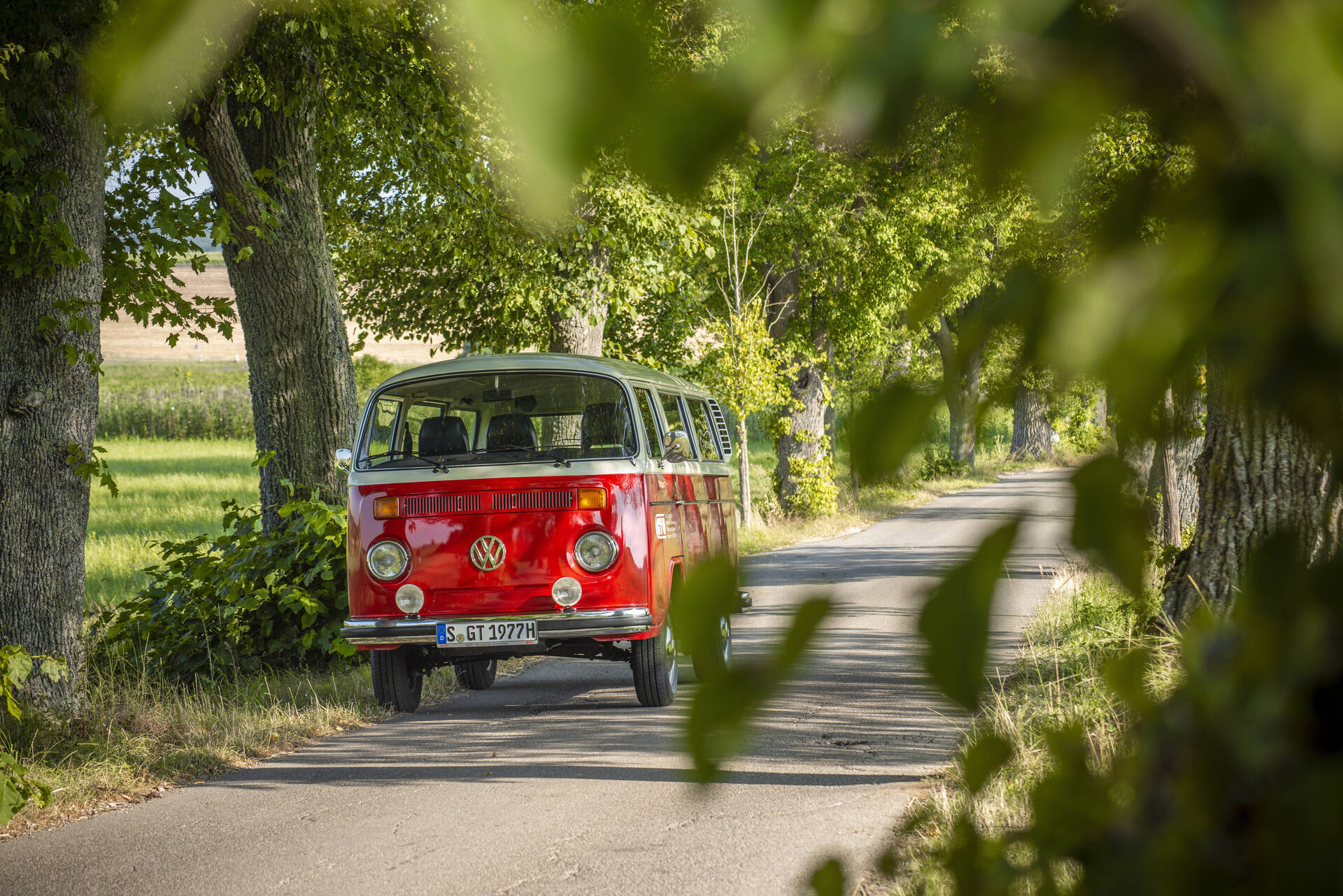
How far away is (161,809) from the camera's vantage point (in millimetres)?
5418

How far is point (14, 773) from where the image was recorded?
509cm

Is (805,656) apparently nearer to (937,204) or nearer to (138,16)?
(138,16)

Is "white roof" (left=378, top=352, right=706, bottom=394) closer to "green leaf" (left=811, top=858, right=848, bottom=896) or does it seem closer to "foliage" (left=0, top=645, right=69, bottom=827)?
"foliage" (left=0, top=645, right=69, bottom=827)

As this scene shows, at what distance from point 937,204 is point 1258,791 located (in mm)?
23826

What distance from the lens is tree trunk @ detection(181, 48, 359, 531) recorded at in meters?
9.30

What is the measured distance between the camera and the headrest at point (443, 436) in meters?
7.03

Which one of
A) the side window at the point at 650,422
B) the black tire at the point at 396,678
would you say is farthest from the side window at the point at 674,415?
the black tire at the point at 396,678

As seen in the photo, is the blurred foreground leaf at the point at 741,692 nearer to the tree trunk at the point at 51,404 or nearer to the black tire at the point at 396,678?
the tree trunk at the point at 51,404

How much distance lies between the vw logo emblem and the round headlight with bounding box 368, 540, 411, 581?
1.34 feet

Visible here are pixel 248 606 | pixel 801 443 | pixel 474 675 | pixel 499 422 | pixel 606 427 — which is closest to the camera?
pixel 606 427

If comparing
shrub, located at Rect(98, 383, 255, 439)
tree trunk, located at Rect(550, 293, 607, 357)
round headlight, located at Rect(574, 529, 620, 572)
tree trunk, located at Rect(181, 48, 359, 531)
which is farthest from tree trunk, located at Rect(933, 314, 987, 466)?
shrub, located at Rect(98, 383, 255, 439)

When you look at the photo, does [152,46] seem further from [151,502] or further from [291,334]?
[151,502]

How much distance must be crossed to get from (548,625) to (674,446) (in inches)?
58.1

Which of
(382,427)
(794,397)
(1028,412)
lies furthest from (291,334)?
(794,397)
